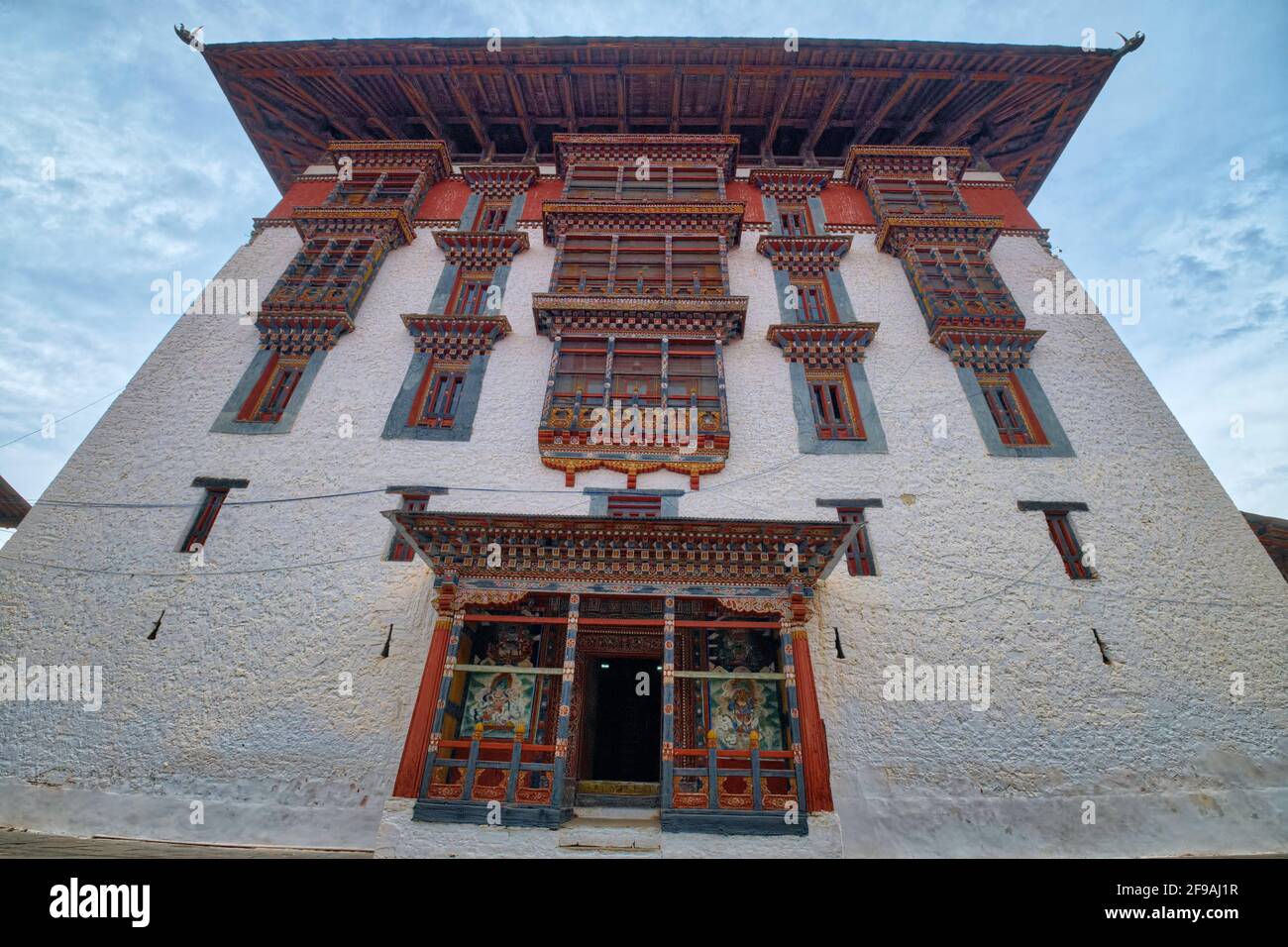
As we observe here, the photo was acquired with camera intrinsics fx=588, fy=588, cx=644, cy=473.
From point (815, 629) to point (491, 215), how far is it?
12.4 metres

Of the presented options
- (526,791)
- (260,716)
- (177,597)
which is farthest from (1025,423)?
(177,597)

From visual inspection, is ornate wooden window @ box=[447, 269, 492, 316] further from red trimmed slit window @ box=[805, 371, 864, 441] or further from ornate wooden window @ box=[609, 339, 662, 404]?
red trimmed slit window @ box=[805, 371, 864, 441]

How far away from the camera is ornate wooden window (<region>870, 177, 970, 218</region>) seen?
45.5 ft

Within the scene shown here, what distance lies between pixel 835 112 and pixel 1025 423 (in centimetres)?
1082

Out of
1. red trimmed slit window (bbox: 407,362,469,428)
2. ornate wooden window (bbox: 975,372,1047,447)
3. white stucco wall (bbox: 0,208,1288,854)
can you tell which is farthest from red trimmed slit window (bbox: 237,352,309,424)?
ornate wooden window (bbox: 975,372,1047,447)

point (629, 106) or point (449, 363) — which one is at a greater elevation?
point (629, 106)

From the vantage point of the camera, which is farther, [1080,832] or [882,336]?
[882,336]

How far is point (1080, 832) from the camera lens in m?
6.69

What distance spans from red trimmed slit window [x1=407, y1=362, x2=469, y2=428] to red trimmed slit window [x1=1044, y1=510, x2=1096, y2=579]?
32.7ft

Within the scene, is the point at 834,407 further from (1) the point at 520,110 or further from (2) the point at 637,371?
(1) the point at 520,110

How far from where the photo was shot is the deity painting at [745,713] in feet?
24.7

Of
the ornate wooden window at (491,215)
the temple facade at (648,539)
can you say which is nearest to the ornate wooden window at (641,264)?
the temple facade at (648,539)

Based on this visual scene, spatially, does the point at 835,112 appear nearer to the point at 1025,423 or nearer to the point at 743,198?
the point at 743,198
